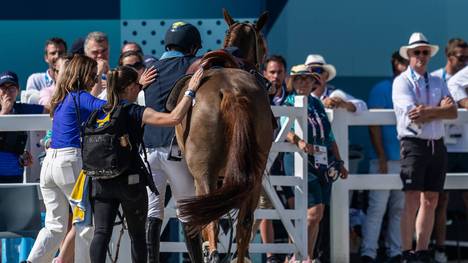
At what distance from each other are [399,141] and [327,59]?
1.58 metres

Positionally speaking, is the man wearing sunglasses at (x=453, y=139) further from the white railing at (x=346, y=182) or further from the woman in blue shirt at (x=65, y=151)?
the woman in blue shirt at (x=65, y=151)

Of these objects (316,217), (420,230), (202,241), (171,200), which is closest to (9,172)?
(171,200)

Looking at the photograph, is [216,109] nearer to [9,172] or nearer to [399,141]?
[9,172]

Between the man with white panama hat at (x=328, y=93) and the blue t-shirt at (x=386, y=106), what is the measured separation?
1.97 ft

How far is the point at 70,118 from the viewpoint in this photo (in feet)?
28.2

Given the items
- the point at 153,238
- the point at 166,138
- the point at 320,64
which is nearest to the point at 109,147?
the point at 166,138

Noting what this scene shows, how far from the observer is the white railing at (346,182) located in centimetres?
1082

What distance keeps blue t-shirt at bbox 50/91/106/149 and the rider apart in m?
0.52

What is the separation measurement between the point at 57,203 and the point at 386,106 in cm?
457

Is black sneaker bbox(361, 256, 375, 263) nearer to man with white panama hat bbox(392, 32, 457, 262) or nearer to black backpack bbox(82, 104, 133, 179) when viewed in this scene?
man with white panama hat bbox(392, 32, 457, 262)

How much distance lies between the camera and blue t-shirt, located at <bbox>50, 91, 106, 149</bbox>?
335 inches

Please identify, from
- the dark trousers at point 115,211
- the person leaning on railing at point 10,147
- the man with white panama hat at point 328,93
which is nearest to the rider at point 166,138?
the dark trousers at point 115,211

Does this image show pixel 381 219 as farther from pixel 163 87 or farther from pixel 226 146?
pixel 226 146

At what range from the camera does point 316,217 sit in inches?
414
